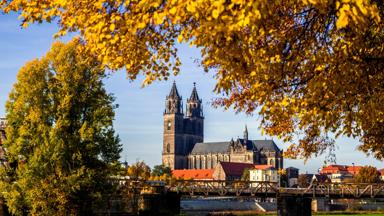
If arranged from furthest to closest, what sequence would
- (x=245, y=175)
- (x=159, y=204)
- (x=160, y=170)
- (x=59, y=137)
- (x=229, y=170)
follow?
(x=160, y=170) → (x=229, y=170) → (x=245, y=175) → (x=159, y=204) → (x=59, y=137)

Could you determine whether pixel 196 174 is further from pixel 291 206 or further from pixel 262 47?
pixel 262 47

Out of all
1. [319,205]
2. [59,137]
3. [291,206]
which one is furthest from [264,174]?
Result: [59,137]

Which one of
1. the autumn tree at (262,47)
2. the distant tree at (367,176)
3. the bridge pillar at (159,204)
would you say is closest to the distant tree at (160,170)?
the distant tree at (367,176)

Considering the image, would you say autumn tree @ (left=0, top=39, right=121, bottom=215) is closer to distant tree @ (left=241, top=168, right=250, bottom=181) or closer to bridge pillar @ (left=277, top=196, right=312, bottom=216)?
bridge pillar @ (left=277, top=196, right=312, bottom=216)

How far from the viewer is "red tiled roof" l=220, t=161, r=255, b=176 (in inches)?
6850

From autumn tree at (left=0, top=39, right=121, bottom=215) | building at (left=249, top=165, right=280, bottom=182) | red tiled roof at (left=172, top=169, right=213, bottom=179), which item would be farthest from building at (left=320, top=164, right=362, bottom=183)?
autumn tree at (left=0, top=39, right=121, bottom=215)

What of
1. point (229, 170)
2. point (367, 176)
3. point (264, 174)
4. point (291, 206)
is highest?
point (229, 170)

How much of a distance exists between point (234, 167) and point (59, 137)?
150 meters

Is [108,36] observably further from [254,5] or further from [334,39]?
[334,39]

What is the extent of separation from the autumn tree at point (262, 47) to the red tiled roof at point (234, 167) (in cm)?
16235

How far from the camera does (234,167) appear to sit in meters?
178

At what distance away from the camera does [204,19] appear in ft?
27.7

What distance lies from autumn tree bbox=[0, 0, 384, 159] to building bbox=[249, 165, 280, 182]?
163307 mm

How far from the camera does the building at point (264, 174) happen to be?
17300cm
